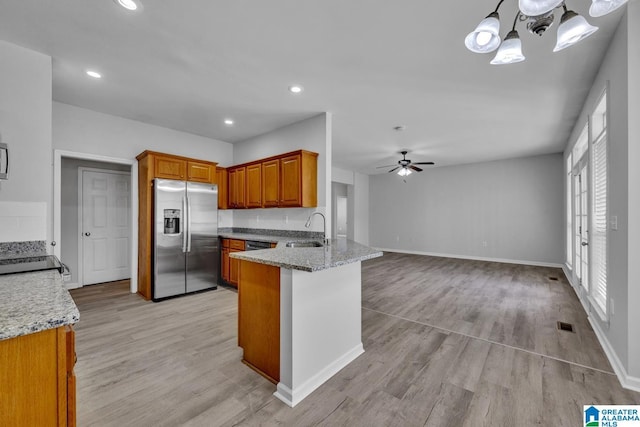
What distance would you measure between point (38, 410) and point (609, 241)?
3.73 m

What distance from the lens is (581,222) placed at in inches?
167

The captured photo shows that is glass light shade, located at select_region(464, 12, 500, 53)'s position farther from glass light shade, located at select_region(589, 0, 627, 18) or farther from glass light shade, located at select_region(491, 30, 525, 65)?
glass light shade, located at select_region(589, 0, 627, 18)

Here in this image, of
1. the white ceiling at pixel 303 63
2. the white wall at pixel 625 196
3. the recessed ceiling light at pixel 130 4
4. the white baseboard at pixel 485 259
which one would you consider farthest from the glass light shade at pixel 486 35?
the white baseboard at pixel 485 259

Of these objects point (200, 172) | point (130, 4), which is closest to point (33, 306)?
point (130, 4)

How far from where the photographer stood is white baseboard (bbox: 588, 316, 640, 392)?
6.41 ft

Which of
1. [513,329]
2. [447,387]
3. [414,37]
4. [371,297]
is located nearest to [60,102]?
[414,37]

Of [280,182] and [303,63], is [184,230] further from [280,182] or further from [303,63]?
[303,63]

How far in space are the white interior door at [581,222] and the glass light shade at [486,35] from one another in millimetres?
3314

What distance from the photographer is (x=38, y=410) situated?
3.05 feet

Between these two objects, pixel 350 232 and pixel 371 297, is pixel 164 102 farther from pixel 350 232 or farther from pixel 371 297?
pixel 350 232

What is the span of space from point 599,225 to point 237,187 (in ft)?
16.5

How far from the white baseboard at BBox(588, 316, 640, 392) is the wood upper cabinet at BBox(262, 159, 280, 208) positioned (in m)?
3.95

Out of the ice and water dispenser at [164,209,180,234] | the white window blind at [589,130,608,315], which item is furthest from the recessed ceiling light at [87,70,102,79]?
the white window blind at [589,130,608,315]

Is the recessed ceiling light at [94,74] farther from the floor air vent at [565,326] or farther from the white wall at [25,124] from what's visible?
the floor air vent at [565,326]
